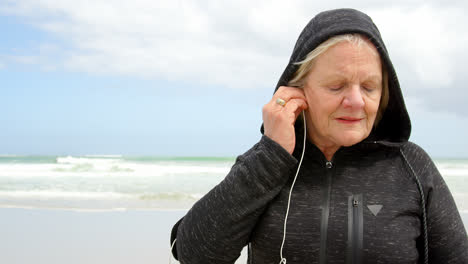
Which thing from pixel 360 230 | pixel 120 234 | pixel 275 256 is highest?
pixel 360 230

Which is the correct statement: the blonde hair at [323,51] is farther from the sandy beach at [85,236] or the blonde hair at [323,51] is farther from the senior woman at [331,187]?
the sandy beach at [85,236]

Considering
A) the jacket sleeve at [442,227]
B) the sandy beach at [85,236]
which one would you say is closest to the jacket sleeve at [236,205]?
the jacket sleeve at [442,227]

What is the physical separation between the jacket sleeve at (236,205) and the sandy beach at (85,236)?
3.01 m

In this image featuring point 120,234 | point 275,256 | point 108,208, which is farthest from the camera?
point 108,208

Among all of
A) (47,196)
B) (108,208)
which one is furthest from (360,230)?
(47,196)

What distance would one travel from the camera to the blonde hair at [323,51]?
1549mm

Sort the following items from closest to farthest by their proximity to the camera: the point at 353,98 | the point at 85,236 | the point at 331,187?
the point at 353,98, the point at 331,187, the point at 85,236

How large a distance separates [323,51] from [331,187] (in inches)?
20.2

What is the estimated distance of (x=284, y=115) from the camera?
64.9 inches

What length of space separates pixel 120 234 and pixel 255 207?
14.4ft

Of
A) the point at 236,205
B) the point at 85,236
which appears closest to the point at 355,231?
the point at 236,205

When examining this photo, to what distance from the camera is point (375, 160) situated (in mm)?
1758

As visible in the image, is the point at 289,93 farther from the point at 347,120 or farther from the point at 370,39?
the point at 370,39

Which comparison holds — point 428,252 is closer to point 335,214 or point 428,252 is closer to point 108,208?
point 335,214
